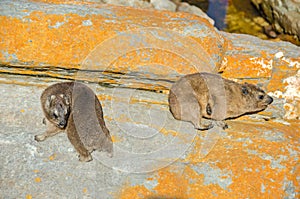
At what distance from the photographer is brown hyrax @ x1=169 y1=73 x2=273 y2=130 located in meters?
4.91

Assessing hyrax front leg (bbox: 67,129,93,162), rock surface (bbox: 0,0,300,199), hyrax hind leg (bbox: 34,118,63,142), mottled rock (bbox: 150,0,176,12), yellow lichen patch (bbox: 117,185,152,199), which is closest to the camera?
yellow lichen patch (bbox: 117,185,152,199)

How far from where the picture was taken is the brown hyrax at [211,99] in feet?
16.1

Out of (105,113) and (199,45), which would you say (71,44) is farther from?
(199,45)

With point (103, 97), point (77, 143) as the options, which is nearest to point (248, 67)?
point (103, 97)

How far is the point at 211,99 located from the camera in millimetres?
5055

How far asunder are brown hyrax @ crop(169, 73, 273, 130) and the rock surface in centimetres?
14

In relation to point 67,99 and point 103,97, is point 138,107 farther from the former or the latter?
point 67,99

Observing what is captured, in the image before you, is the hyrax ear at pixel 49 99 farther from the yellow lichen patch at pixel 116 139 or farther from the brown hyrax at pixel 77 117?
the yellow lichen patch at pixel 116 139

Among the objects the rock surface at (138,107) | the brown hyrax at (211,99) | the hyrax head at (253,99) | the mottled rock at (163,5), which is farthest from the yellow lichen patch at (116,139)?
the mottled rock at (163,5)

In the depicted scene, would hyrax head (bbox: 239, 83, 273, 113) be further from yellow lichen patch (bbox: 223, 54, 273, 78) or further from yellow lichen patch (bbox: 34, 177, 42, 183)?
yellow lichen patch (bbox: 34, 177, 42, 183)

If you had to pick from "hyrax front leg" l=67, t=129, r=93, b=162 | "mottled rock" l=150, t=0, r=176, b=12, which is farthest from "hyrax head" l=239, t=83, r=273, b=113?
"mottled rock" l=150, t=0, r=176, b=12

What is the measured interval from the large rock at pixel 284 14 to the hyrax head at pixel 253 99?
4693 millimetres

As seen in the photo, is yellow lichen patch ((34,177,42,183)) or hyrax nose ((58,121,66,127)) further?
hyrax nose ((58,121,66,127))

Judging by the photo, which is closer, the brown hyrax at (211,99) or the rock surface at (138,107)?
the rock surface at (138,107)
